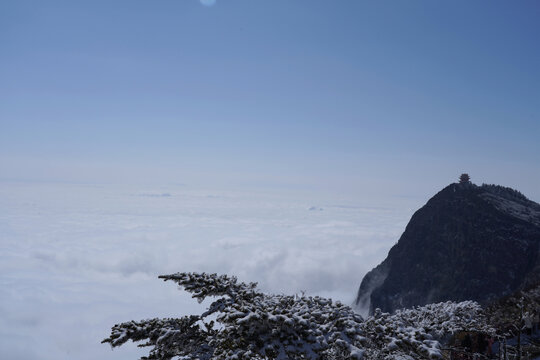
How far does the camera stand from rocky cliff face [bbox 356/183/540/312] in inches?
3445

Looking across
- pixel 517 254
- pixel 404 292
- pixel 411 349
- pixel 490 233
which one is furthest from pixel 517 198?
pixel 411 349

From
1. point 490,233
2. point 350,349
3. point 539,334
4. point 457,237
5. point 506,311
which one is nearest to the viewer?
point 350,349

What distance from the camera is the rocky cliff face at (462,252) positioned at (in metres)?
87.5

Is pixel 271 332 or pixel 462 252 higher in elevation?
pixel 271 332

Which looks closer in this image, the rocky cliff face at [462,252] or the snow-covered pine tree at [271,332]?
the snow-covered pine tree at [271,332]

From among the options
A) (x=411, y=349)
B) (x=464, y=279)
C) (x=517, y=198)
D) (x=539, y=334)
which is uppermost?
(x=517, y=198)

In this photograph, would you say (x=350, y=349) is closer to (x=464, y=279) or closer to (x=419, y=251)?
(x=464, y=279)

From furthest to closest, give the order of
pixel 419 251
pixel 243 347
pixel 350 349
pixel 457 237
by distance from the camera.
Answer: pixel 419 251 < pixel 457 237 < pixel 243 347 < pixel 350 349

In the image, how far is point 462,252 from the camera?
103 meters

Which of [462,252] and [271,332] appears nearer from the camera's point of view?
[271,332]

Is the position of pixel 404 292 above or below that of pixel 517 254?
below

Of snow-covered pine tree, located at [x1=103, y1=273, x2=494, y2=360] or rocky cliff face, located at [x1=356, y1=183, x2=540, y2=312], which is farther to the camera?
rocky cliff face, located at [x1=356, y1=183, x2=540, y2=312]

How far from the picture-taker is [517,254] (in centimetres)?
8681

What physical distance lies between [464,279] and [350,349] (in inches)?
4409
